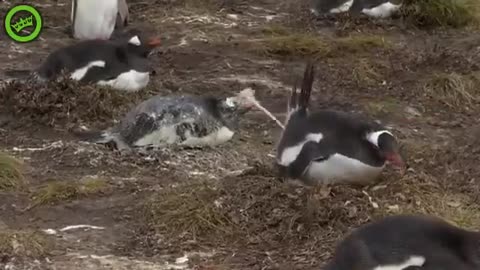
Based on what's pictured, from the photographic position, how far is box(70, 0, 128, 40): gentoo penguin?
901 centimetres

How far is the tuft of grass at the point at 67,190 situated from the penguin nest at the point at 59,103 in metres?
0.96

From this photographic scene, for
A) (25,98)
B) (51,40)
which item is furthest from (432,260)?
(51,40)

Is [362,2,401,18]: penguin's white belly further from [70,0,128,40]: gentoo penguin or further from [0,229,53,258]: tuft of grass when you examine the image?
[0,229,53,258]: tuft of grass

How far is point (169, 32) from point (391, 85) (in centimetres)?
206

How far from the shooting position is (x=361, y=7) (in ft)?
32.1

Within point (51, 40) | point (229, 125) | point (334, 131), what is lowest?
point (51, 40)

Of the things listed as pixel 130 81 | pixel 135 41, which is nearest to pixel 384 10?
pixel 135 41

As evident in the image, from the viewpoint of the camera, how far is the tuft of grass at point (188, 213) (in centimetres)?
505

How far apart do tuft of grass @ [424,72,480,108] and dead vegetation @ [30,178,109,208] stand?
2.76 m

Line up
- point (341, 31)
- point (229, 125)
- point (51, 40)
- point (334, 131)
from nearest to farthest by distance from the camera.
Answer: point (334, 131) < point (229, 125) < point (51, 40) < point (341, 31)

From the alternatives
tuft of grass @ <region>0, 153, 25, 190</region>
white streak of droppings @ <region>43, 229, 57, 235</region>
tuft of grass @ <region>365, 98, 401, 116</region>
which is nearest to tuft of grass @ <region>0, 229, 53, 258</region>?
white streak of droppings @ <region>43, 229, 57, 235</region>

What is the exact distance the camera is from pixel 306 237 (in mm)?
4938

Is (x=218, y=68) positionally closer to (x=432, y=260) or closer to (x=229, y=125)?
(x=229, y=125)

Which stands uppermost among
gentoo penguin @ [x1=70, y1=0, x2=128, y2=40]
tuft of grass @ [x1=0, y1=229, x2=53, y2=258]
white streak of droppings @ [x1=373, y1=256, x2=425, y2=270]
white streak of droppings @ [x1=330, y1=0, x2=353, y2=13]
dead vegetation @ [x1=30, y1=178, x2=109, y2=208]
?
white streak of droppings @ [x1=373, y1=256, x2=425, y2=270]
